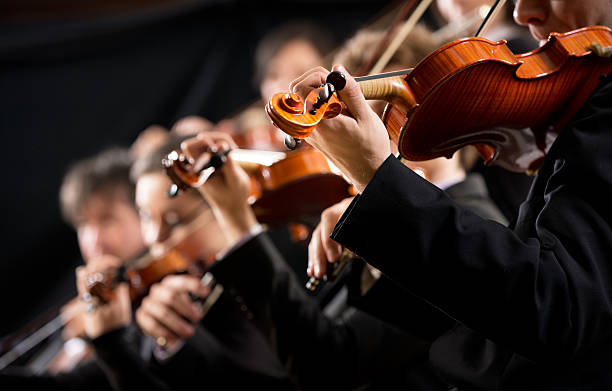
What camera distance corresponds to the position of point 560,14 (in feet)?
1.75

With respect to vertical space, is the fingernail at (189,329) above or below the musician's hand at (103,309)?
below

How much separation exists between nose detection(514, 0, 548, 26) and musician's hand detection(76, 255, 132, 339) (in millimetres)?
792

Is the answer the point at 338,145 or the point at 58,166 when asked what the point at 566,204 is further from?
the point at 58,166

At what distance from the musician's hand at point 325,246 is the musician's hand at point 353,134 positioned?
8 centimetres

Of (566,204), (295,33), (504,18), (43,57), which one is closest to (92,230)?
(295,33)

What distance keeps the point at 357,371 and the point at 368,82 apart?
1.38 ft

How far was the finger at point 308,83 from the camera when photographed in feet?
1.40

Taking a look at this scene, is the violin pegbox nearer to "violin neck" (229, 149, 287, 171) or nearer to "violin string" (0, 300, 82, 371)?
"violin neck" (229, 149, 287, 171)

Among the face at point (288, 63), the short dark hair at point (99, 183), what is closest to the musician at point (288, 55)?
the face at point (288, 63)

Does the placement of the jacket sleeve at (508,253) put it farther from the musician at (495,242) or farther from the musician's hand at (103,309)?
the musician's hand at (103,309)

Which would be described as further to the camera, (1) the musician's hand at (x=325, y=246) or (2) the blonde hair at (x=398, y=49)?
(2) the blonde hair at (x=398, y=49)

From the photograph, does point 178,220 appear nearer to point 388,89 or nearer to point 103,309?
point 103,309

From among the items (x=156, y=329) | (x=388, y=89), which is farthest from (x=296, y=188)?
(x=156, y=329)

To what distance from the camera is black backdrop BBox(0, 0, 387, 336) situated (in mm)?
2213
